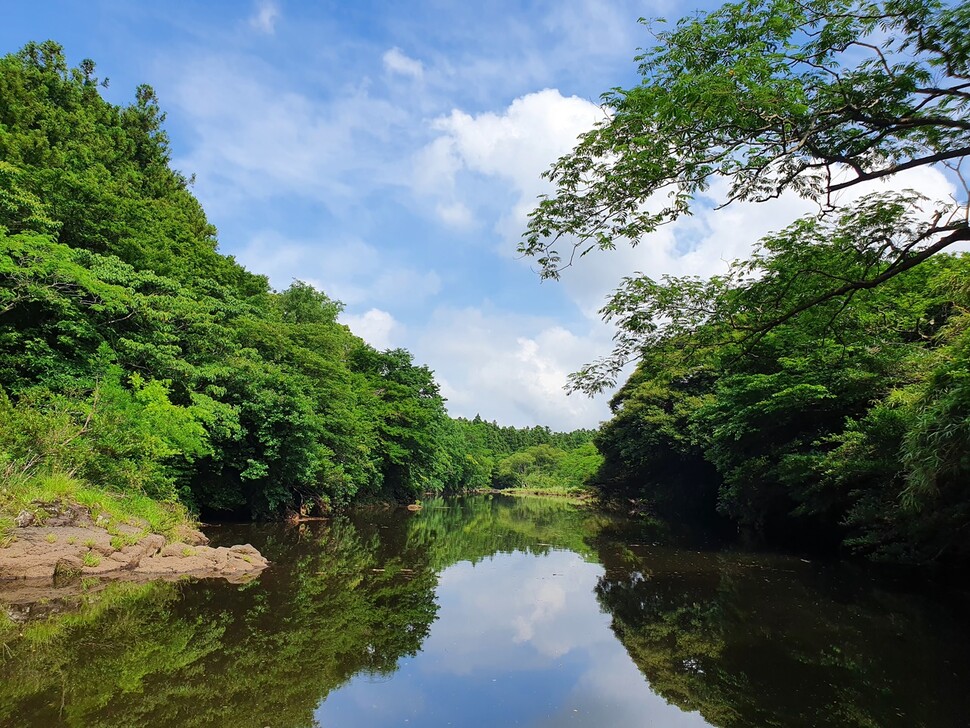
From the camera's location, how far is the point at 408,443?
121ft

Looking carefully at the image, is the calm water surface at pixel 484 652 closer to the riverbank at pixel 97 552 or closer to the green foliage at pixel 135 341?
the riverbank at pixel 97 552

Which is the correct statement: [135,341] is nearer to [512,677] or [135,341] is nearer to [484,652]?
[484,652]

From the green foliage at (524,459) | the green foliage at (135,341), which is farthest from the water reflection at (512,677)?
the green foliage at (524,459)

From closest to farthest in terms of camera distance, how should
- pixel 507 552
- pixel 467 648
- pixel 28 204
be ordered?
1. pixel 467 648
2. pixel 28 204
3. pixel 507 552

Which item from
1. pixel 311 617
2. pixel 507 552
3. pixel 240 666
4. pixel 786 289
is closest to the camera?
pixel 240 666

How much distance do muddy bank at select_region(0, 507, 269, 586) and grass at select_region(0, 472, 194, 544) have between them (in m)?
0.16

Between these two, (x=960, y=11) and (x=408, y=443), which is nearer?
(x=960, y=11)

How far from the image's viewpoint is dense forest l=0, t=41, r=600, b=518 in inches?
474

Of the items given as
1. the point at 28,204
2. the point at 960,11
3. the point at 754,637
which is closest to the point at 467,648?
the point at 754,637

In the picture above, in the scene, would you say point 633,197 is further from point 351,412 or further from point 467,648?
point 351,412

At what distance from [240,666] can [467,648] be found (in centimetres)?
286

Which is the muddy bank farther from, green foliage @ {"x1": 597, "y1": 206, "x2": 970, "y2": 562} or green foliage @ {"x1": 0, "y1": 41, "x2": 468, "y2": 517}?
green foliage @ {"x1": 597, "y1": 206, "x2": 970, "y2": 562}

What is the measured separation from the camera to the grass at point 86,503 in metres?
8.91

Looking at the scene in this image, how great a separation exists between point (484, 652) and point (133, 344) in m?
12.2
